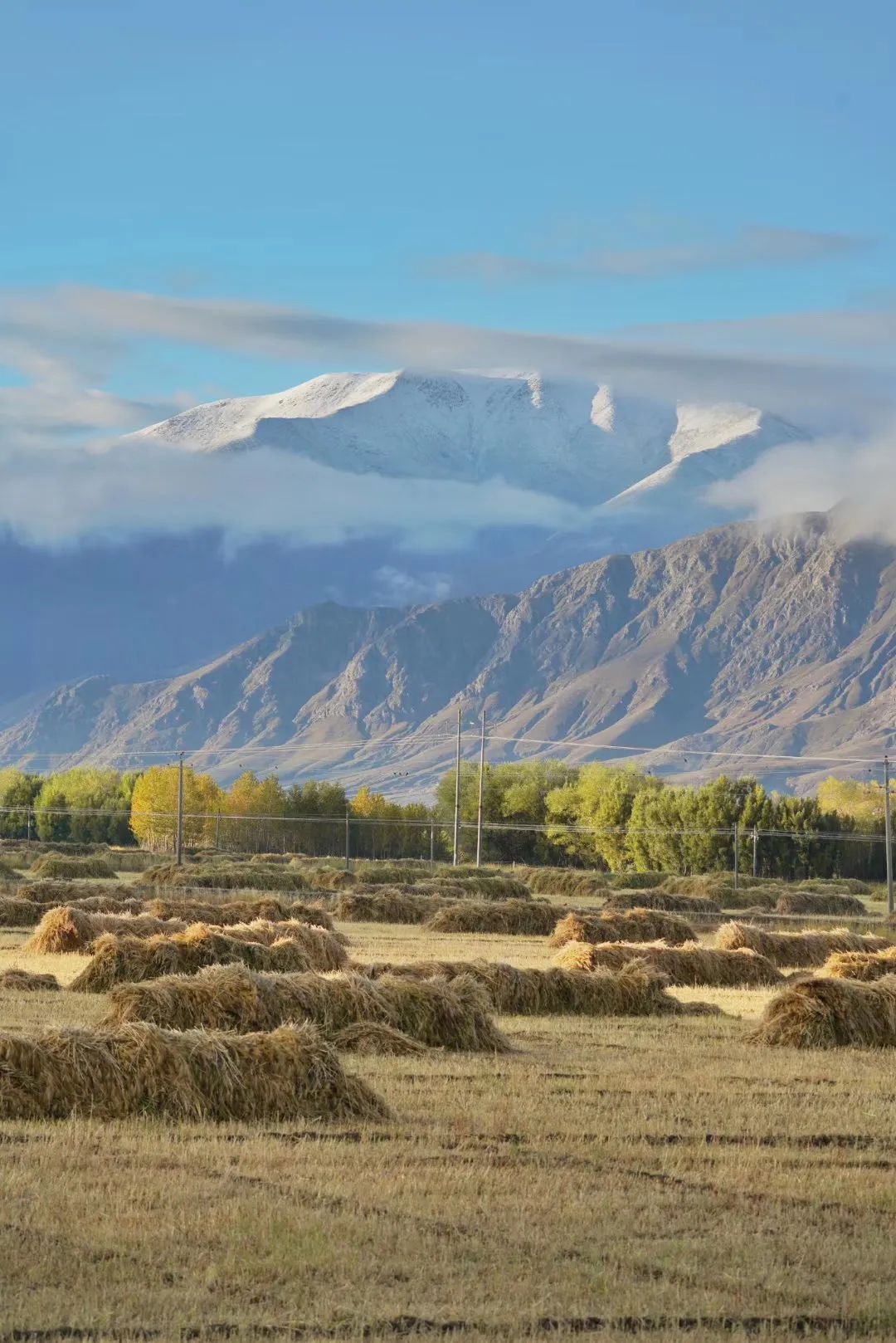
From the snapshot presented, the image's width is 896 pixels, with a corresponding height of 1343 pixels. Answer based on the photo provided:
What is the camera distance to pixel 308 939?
112 ft

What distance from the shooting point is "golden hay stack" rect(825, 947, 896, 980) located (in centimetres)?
3147

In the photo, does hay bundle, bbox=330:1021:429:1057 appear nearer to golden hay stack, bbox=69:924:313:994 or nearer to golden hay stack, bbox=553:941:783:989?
golden hay stack, bbox=69:924:313:994

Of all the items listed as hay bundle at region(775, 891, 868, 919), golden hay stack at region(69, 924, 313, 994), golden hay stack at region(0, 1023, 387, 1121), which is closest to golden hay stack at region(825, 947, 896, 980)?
golden hay stack at region(69, 924, 313, 994)

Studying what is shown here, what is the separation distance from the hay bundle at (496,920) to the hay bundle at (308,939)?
68.8 ft

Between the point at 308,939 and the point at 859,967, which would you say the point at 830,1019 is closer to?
the point at 859,967

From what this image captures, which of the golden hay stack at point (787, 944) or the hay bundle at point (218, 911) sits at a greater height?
the hay bundle at point (218, 911)

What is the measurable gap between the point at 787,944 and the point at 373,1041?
72.5 ft

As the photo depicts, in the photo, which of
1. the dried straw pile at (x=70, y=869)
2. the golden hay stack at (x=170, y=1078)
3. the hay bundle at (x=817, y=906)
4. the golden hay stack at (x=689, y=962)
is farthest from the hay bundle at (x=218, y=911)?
the hay bundle at (x=817, y=906)

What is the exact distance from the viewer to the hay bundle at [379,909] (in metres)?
60.9

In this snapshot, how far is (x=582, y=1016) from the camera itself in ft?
97.7

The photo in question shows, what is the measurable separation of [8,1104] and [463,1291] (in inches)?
263

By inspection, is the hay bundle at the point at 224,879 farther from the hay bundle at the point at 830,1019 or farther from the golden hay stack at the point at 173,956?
the hay bundle at the point at 830,1019

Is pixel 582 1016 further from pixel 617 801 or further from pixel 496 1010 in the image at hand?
pixel 617 801

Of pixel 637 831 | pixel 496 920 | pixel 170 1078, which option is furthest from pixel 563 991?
pixel 637 831
